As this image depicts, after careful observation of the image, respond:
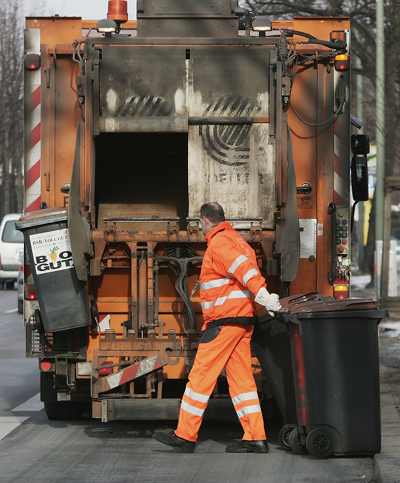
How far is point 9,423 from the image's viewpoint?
10.2 metres

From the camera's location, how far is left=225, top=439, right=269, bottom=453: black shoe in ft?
28.0

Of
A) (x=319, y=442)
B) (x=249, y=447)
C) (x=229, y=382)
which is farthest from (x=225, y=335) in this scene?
(x=319, y=442)

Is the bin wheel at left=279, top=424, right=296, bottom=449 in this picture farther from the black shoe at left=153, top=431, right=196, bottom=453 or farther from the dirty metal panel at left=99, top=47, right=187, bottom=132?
the dirty metal panel at left=99, top=47, right=187, bottom=132

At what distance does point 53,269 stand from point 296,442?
2134 mm

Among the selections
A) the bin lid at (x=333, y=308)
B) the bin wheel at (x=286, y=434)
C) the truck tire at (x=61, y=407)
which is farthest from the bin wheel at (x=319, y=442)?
the truck tire at (x=61, y=407)

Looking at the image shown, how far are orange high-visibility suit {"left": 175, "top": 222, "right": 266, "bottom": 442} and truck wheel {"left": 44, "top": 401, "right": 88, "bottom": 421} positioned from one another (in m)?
1.82

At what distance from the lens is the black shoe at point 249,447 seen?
853cm

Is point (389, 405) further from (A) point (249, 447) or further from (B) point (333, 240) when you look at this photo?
(A) point (249, 447)

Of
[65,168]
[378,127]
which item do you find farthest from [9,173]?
[65,168]

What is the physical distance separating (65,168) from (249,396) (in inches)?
91.0

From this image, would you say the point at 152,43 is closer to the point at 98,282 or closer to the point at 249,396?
the point at 98,282

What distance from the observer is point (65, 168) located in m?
9.76

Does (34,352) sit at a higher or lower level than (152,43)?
lower

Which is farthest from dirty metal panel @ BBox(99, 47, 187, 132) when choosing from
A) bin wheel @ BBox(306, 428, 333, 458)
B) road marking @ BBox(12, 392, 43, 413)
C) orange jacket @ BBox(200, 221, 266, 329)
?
road marking @ BBox(12, 392, 43, 413)
